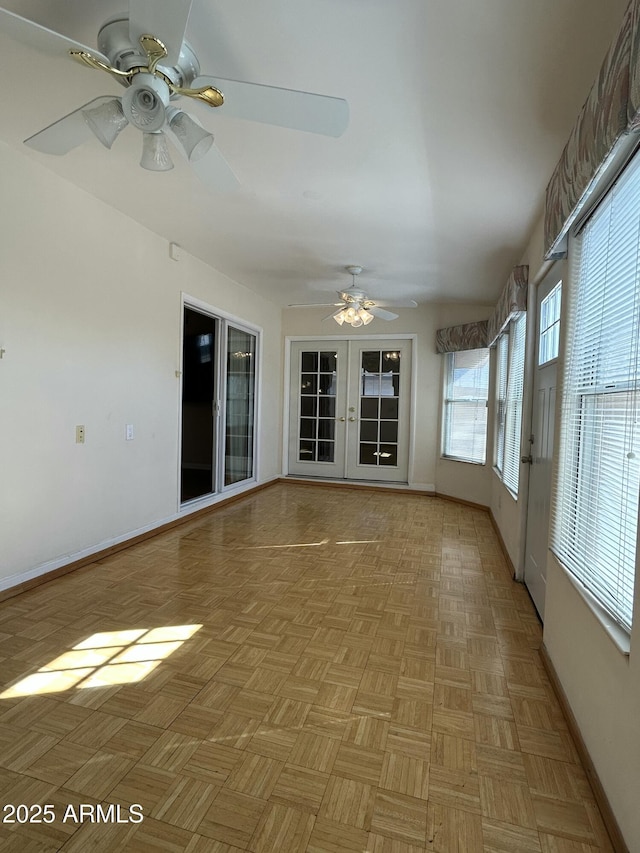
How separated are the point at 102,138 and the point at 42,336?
1509 millimetres

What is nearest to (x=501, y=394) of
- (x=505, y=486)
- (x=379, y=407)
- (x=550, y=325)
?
(x=505, y=486)

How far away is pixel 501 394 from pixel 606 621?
3487 mm

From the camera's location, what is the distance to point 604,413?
5.71 feet

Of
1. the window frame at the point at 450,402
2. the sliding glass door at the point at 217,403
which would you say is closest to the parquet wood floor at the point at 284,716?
the sliding glass door at the point at 217,403

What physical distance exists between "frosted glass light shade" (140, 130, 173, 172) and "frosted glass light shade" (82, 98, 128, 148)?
0.33 feet

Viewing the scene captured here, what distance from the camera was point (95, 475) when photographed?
11.0 feet

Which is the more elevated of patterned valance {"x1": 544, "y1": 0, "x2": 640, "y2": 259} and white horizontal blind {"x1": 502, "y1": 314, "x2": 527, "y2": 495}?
patterned valance {"x1": 544, "y1": 0, "x2": 640, "y2": 259}

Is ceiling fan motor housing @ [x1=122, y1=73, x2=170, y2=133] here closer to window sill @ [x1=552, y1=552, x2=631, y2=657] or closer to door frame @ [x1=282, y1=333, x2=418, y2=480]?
window sill @ [x1=552, y1=552, x2=631, y2=657]

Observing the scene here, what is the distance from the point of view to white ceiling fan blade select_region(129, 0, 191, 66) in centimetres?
127

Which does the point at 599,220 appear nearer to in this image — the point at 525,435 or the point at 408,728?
the point at 525,435

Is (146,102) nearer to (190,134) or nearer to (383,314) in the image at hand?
(190,134)

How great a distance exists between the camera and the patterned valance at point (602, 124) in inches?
47.0

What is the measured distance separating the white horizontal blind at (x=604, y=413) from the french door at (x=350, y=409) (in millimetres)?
4282

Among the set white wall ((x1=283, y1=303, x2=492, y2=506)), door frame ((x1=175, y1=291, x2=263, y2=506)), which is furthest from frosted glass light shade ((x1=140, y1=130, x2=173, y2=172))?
white wall ((x1=283, y1=303, x2=492, y2=506))
